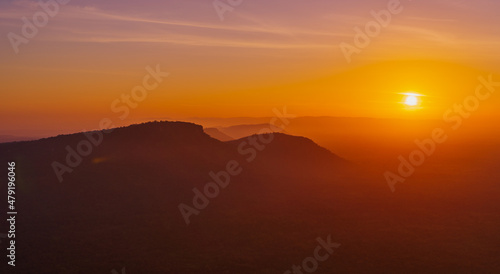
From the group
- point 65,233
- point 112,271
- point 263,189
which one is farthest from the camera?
point 263,189

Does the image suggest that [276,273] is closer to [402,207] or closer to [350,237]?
[350,237]

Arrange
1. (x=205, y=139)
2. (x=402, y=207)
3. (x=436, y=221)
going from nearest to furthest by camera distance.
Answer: (x=436, y=221) → (x=402, y=207) → (x=205, y=139)

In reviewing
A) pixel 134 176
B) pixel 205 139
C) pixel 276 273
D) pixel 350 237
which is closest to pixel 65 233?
pixel 134 176

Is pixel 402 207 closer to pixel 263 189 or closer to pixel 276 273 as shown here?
A: pixel 263 189

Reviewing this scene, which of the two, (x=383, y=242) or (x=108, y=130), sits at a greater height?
(x=108, y=130)

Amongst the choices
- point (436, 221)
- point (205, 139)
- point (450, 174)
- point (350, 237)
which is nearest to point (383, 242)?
point (350, 237)

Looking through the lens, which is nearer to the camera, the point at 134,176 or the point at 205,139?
the point at 134,176

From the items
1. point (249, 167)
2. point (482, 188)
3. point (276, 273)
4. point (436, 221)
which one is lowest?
point (276, 273)

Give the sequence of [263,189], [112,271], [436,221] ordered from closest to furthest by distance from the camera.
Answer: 1. [112,271]
2. [436,221]
3. [263,189]

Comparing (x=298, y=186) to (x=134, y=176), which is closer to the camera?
(x=134, y=176)
